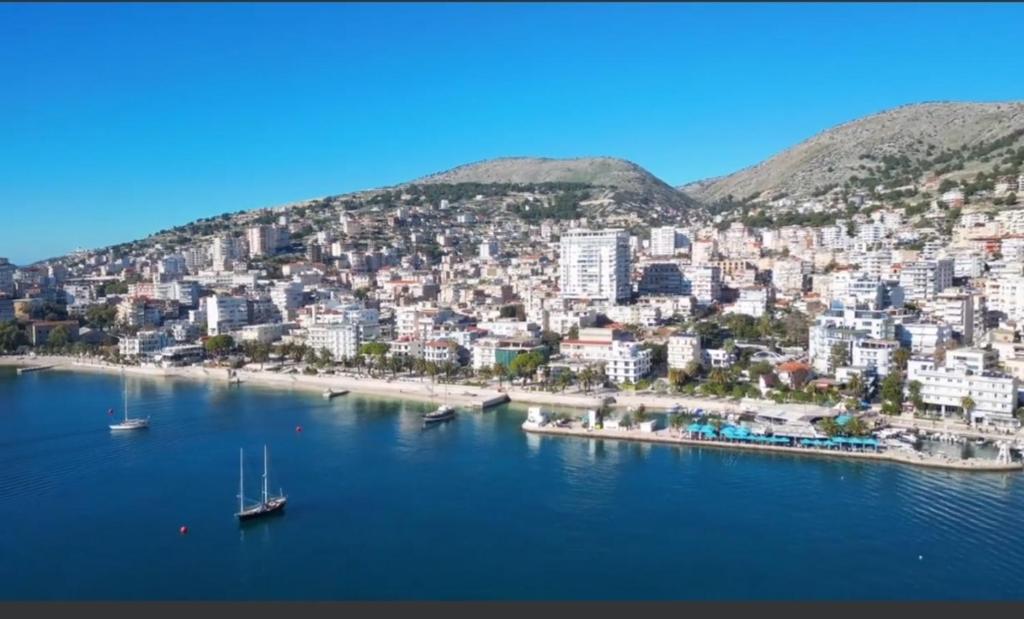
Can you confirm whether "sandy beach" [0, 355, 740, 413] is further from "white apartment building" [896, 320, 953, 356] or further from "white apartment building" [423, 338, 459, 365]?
"white apartment building" [896, 320, 953, 356]

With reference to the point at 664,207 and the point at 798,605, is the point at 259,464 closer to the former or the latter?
the point at 798,605

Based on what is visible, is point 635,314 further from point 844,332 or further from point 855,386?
point 855,386

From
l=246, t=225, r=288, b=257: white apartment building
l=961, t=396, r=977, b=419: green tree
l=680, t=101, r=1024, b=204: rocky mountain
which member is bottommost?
l=961, t=396, r=977, b=419: green tree

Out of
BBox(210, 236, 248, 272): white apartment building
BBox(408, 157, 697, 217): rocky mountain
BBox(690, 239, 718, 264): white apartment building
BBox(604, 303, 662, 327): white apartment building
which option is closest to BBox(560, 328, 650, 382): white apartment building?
BBox(604, 303, 662, 327): white apartment building

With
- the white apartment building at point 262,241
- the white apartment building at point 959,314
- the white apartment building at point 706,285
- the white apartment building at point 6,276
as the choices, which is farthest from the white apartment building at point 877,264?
the white apartment building at point 6,276

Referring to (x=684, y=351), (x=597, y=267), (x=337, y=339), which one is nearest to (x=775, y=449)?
(x=684, y=351)

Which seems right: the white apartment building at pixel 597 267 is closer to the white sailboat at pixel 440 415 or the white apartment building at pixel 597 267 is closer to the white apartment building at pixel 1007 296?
the white apartment building at pixel 1007 296
